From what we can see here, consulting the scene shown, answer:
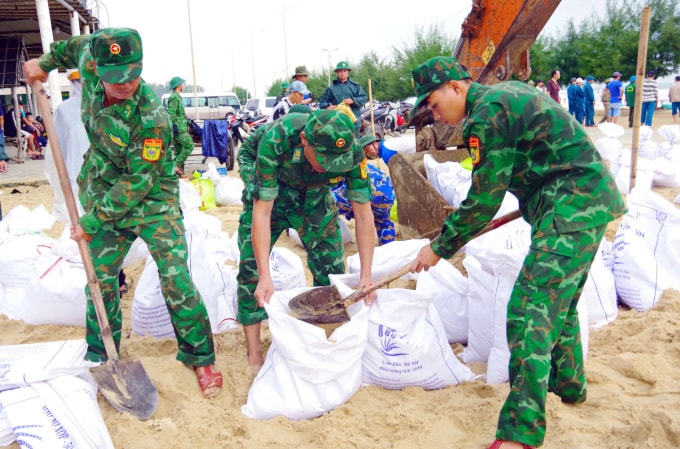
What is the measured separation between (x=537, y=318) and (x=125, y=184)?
5.23ft

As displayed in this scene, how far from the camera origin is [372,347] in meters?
2.33

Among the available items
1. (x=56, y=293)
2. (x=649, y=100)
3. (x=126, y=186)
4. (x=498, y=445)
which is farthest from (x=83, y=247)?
(x=649, y=100)

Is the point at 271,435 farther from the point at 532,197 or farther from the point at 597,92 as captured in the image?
the point at 597,92

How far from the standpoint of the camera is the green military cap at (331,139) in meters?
2.14

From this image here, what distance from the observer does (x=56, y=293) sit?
3.01 meters

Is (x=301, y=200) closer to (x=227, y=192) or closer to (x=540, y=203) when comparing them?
(x=540, y=203)

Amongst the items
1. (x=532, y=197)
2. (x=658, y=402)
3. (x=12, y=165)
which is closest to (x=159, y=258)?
(x=532, y=197)

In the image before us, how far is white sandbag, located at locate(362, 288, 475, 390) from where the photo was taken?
230cm

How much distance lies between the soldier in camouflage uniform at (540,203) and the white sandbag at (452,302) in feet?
3.14

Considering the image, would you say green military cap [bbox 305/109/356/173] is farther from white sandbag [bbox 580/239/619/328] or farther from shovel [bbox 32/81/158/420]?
white sandbag [bbox 580/239/619/328]

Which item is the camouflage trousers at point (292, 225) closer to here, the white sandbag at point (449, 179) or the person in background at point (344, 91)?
the white sandbag at point (449, 179)

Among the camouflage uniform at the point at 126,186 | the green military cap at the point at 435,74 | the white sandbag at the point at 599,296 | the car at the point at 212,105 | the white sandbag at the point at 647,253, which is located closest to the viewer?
the green military cap at the point at 435,74

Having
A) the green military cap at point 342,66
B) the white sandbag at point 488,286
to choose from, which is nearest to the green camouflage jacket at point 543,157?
the white sandbag at point 488,286

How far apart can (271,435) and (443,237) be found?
945 millimetres
